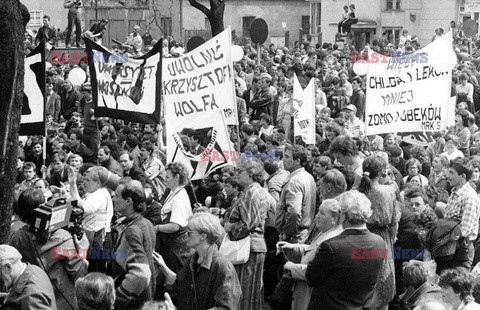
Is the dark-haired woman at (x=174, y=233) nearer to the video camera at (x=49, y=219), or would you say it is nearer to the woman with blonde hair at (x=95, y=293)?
the video camera at (x=49, y=219)

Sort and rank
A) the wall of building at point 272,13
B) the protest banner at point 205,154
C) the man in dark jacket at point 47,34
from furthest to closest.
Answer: the wall of building at point 272,13
the man in dark jacket at point 47,34
the protest banner at point 205,154

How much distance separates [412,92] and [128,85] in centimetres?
368

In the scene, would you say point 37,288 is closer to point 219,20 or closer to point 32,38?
point 219,20

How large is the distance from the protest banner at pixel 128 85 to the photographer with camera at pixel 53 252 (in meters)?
4.91

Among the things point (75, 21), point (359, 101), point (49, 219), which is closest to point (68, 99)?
point (359, 101)

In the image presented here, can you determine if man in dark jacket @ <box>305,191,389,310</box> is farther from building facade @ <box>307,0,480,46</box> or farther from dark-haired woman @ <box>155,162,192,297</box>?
building facade @ <box>307,0,480,46</box>

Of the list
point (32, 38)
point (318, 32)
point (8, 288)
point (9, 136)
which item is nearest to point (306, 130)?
point (9, 136)

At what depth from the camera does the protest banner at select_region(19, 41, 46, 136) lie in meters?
11.9

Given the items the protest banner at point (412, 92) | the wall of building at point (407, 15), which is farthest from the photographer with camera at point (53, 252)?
the wall of building at point (407, 15)

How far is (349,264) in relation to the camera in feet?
21.7

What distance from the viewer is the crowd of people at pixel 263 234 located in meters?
6.64

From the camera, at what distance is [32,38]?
3047 cm

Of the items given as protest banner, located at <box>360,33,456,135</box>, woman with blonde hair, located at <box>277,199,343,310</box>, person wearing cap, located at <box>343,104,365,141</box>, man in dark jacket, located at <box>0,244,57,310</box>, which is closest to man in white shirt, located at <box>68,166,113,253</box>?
woman with blonde hair, located at <box>277,199,343,310</box>

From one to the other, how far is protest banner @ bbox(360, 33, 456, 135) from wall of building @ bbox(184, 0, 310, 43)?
37893 millimetres
